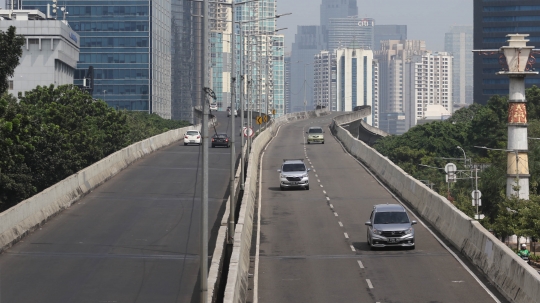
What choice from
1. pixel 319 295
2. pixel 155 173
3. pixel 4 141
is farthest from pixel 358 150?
pixel 319 295

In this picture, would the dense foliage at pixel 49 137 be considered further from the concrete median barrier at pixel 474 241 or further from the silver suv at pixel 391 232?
the concrete median barrier at pixel 474 241

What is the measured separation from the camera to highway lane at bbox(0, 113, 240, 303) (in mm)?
24562

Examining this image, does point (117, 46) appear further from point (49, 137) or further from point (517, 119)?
point (517, 119)

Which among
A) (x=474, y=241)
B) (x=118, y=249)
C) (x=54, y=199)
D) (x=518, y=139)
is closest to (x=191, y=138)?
(x=518, y=139)

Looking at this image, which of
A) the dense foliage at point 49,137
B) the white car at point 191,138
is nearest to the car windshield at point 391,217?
the dense foliage at point 49,137

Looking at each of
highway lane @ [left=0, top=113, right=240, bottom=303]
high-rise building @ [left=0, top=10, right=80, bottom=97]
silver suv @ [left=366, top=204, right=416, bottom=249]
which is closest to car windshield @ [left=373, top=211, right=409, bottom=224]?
silver suv @ [left=366, top=204, right=416, bottom=249]

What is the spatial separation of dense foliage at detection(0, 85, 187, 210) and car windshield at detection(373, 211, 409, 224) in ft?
43.2

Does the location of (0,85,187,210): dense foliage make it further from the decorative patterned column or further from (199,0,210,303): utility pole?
the decorative patterned column

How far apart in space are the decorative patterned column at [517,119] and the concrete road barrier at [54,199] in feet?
80.1

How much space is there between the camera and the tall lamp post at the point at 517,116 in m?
57.7

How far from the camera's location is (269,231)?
121 ft

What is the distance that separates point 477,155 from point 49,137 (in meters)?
77.1

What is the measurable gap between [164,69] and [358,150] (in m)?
121

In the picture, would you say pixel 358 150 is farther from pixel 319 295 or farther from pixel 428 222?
pixel 319 295
